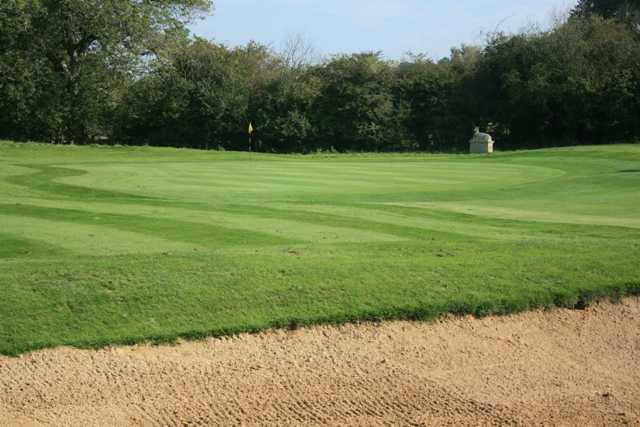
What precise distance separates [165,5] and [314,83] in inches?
511

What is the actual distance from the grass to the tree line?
28021mm

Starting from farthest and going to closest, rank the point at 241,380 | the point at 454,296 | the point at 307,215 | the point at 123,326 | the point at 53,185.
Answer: the point at 53,185 < the point at 307,215 < the point at 454,296 < the point at 123,326 < the point at 241,380

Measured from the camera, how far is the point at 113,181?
21375 millimetres

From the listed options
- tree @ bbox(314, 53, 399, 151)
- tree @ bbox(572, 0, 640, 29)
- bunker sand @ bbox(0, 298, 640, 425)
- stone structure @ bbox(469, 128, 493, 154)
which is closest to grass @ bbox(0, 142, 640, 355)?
bunker sand @ bbox(0, 298, 640, 425)

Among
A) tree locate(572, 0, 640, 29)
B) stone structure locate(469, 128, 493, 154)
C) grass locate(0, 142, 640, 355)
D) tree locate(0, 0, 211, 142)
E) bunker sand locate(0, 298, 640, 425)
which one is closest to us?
bunker sand locate(0, 298, 640, 425)

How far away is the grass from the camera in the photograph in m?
6.84

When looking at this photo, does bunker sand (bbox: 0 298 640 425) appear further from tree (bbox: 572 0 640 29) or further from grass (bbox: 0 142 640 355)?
tree (bbox: 572 0 640 29)

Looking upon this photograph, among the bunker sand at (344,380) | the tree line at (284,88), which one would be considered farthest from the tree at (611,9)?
the bunker sand at (344,380)

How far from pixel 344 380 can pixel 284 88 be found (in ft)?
164

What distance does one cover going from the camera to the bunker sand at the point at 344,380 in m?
5.38

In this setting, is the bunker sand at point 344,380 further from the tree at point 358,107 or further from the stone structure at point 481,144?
the tree at point 358,107

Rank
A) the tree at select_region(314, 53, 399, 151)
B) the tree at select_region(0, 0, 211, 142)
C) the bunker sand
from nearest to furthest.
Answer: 1. the bunker sand
2. the tree at select_region(0, 0, 211, 142)
3. the tree at select_region(314, 53, 399, 151)

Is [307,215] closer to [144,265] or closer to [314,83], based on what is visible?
[144,265]

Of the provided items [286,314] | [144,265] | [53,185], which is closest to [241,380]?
[286,314]
